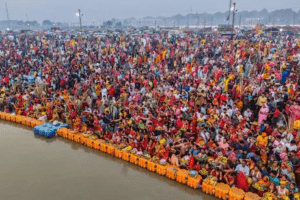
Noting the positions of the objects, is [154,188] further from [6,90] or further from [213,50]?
[213,50]

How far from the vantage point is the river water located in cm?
776

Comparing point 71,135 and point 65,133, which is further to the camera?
point 65,133

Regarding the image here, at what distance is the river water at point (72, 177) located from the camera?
305 inches

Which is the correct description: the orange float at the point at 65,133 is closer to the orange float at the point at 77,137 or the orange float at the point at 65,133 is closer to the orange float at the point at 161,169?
the orange float at the point at 77,137

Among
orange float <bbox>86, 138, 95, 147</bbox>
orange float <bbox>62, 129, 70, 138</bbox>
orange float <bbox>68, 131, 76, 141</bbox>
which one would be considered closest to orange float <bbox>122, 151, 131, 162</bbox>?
orange float <bbox>86, 138, 95, 147</bbox>

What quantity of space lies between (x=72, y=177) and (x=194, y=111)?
543cm

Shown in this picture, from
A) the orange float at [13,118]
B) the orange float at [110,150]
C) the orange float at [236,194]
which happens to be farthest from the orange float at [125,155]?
the orange float at [13,118]

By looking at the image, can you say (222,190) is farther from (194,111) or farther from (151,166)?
(194,111)

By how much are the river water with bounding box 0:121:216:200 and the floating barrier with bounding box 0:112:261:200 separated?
0.60 ft

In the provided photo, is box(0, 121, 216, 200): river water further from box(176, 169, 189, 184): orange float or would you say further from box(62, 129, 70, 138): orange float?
box(62, 129, 70, 138): orange float

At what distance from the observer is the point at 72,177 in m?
8.60

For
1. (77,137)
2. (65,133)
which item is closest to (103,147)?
(77,137)

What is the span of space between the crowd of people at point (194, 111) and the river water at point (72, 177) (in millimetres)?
807

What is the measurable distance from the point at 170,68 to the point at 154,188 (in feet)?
41.2
